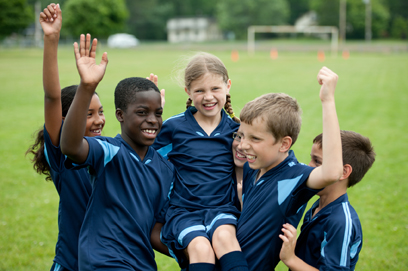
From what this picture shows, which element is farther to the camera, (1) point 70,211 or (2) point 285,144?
(1) point 70,211

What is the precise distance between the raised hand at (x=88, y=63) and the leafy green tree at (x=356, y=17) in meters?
75.4

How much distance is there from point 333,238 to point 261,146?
692 mm

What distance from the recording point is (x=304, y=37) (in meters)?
69.0

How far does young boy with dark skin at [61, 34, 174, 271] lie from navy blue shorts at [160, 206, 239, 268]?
0.12 metres

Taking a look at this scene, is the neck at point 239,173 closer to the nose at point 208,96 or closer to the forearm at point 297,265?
the nose at point 208,96

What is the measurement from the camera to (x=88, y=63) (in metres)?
2.15

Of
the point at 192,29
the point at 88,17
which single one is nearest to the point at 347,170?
the point at 88,17

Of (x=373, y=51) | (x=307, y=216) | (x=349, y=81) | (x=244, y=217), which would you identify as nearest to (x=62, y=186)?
(x=244, y=217)

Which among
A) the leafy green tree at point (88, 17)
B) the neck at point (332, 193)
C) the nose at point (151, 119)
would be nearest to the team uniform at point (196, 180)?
the nose at point (151, 119)

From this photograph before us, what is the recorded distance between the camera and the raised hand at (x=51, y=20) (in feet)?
7.43

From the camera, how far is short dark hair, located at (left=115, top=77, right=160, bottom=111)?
8.27ft

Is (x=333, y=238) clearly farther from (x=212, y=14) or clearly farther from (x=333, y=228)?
(x=212, y=14)

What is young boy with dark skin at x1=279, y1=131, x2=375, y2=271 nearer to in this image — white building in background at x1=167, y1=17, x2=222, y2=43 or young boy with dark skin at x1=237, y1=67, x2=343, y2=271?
young boy with dark skin at x1=237, y1=67, x2=343, y2=271

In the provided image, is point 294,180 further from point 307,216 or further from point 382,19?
point 382,19
